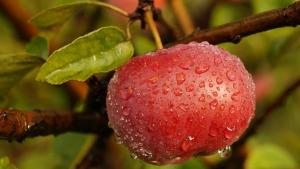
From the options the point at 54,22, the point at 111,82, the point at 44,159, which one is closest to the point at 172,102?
the point at 111,82

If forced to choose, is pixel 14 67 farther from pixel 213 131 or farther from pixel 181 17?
pixel 181 17

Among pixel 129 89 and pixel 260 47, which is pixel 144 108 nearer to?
pixel 129 89

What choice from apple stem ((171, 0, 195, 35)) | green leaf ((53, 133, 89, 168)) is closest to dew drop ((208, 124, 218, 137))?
green leaf ((53, 133, 89, 168))

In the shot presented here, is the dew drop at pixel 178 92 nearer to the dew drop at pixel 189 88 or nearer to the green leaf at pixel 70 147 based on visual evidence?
the dew drop at pixel 189 88

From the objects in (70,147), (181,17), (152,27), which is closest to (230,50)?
(181,17)

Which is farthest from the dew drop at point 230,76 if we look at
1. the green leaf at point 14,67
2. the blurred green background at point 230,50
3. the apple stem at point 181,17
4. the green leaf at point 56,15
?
the apple stem at point 181,17

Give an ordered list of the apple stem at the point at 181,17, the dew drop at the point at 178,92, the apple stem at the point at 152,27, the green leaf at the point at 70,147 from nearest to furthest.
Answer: the dew drop at the point at 178,92 → the apple stem at the point at 152,27 → the green leaf at the point at 70,147 → the apple stem at the point at 181,17

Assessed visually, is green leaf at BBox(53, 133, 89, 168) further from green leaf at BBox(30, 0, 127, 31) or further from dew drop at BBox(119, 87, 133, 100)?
dew drop at BBox(119, 87, 133, 100)
